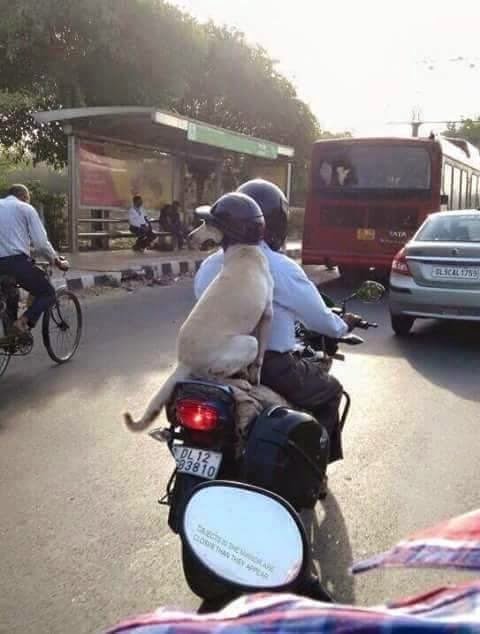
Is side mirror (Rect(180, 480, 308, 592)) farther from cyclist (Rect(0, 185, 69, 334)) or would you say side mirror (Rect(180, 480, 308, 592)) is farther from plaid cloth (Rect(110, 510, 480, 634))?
cyclist (Rect(0, 185, 69, 334))

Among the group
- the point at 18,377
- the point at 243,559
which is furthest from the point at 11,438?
the point at 243,559

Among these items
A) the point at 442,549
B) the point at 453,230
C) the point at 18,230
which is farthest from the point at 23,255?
the point at 442,549

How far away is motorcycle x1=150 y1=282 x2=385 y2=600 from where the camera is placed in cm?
254

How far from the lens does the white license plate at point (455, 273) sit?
735 centimetres

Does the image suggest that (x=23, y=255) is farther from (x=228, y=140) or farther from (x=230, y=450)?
(x=228, y=140)

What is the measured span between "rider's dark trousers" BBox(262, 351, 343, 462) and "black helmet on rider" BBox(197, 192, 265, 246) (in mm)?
595

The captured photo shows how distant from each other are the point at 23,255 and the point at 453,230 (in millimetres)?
4620

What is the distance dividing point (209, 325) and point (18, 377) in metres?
3.78

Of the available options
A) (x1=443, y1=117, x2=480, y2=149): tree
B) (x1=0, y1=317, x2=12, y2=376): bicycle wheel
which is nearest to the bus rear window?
(x1=0, y1=317, x2=12, y2=376): bicycle wheel

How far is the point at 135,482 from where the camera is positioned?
12.7ft

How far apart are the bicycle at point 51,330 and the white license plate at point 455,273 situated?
371 cm

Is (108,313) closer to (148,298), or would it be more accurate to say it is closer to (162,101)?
(148,298)

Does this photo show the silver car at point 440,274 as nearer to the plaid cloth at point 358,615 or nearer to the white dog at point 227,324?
the white dog at point 227,324

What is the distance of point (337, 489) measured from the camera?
384 centimetres
